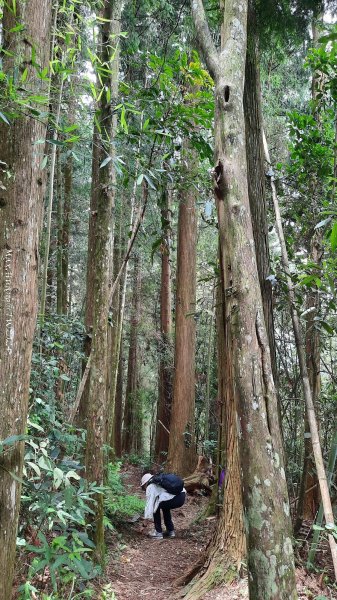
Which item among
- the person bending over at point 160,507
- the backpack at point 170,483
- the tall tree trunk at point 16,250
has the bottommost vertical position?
the person bending over at point 160,507

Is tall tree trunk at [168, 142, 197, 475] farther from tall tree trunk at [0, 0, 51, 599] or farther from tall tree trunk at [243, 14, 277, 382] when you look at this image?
tall tree trunk at [0, 0, 51, 599]

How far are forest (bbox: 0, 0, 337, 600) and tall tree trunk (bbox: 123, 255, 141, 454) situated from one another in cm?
595

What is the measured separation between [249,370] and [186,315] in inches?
155

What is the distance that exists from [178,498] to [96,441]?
3.43 meters

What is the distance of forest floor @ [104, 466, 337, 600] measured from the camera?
14.1 feet

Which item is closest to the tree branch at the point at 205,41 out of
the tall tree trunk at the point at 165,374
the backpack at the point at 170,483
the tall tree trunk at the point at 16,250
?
the tall tree trunk at the point at 16,250

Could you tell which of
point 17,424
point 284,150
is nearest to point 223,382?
point 17,424

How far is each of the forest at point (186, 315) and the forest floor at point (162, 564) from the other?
0.03 m

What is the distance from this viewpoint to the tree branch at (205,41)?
327 centimetres

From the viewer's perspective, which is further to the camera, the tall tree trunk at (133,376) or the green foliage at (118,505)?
the tall tree trunk at (133,376)

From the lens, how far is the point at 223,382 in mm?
5148

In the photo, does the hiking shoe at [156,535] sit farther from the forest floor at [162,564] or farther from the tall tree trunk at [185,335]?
the tall tree trunk at [185,335]

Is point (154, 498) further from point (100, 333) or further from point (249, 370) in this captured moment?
point (249, 370)

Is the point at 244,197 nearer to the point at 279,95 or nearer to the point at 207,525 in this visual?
the point at 207,525
